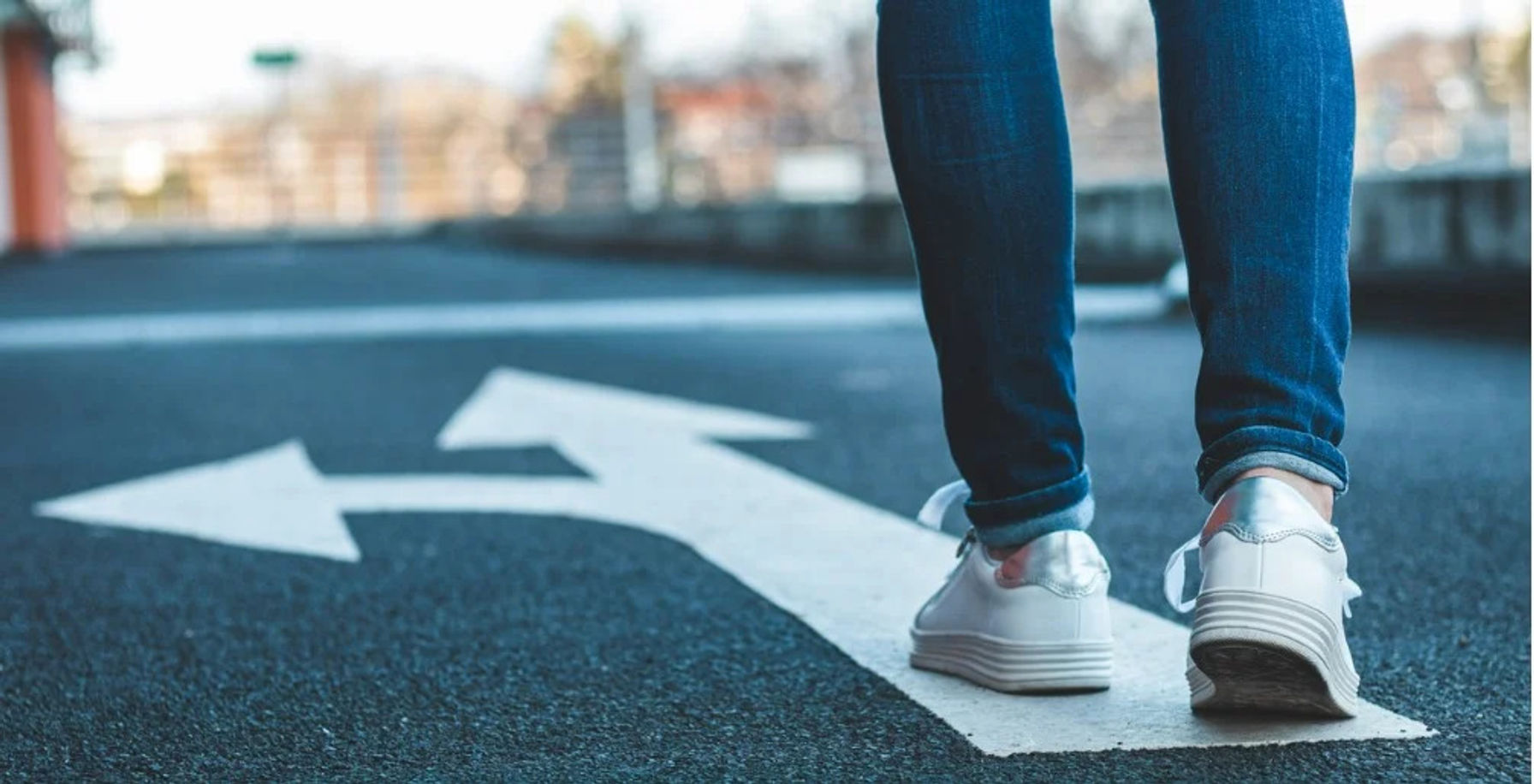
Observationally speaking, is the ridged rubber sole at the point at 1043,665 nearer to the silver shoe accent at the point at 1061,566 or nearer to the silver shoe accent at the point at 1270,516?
the silver shoe accent at the point at 1061,566

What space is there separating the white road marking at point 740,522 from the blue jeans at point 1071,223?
171 millimetres

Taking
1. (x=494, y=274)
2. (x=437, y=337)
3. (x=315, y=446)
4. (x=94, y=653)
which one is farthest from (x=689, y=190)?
(x=94, y=653)

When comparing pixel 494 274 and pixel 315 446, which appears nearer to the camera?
pixel 315 446

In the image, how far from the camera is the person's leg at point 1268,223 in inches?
53.2

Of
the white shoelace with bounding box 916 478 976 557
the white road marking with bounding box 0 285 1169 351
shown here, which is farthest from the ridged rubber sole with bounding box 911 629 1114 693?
the white road marking with bounding box 0 285 1169 351

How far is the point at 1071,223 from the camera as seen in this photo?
151 centimetres

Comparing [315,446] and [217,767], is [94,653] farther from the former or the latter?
[315,446]

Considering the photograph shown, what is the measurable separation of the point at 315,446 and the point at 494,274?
9.45 meters

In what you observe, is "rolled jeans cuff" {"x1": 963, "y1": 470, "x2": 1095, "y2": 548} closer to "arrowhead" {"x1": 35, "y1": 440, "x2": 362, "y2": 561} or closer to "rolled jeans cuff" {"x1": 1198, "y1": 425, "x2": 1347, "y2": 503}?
"rolled jeans cuff" {"x1": 1198, "y1": 425, "x2": 1347, "y2": 503}

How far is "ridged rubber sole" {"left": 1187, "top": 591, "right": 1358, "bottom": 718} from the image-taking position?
1.30 meters

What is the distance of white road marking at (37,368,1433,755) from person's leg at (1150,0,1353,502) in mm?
193

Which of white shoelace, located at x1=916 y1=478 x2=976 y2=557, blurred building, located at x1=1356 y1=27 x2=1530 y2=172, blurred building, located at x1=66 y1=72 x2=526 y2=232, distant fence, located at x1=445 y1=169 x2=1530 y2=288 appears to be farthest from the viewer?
blurred building, located at x1=66 y1=72 x2=526 y2=232

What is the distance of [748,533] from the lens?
235cm

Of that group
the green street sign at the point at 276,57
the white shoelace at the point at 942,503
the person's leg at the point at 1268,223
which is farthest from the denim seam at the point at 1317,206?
the green street sign at the point at 276,57
